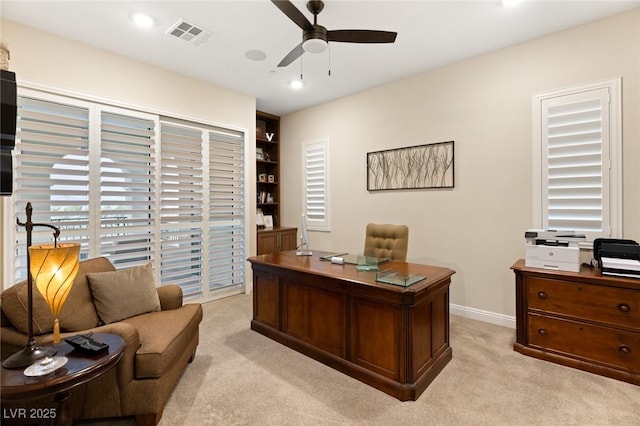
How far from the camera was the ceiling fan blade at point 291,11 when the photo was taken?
77.4 inches

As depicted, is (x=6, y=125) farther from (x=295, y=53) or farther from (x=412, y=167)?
(x=412, y=167)

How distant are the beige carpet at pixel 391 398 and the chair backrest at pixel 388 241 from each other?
1044mm

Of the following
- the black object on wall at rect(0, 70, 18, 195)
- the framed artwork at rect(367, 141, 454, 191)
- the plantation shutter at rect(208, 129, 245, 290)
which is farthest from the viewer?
the plantation shutter at rect(208, 129, 245, 290)

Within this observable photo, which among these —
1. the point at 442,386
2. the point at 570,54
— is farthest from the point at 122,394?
the point at 570,54

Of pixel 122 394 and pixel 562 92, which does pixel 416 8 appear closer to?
pixel 562 92

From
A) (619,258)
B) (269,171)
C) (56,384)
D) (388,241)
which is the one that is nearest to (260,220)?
(269,171)

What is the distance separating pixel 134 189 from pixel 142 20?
1.75 m

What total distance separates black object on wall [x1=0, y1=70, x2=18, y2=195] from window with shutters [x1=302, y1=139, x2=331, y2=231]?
371 centimetres

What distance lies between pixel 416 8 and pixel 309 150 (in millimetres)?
2837

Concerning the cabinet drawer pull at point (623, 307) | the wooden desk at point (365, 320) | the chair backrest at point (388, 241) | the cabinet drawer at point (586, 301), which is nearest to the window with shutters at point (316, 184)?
the chair backrest at point (388, 241)

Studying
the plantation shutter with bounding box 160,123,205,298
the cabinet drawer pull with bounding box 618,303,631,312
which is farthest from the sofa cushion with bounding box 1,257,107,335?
the cabinet drawer pull with bounding box 618,303,631,312

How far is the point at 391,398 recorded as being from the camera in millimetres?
2088

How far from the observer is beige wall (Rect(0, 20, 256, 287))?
2.82 m

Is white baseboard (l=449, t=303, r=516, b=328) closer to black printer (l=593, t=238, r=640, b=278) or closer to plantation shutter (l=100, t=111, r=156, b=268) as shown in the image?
black printer (l=593, t=238, r=640, b=278)
